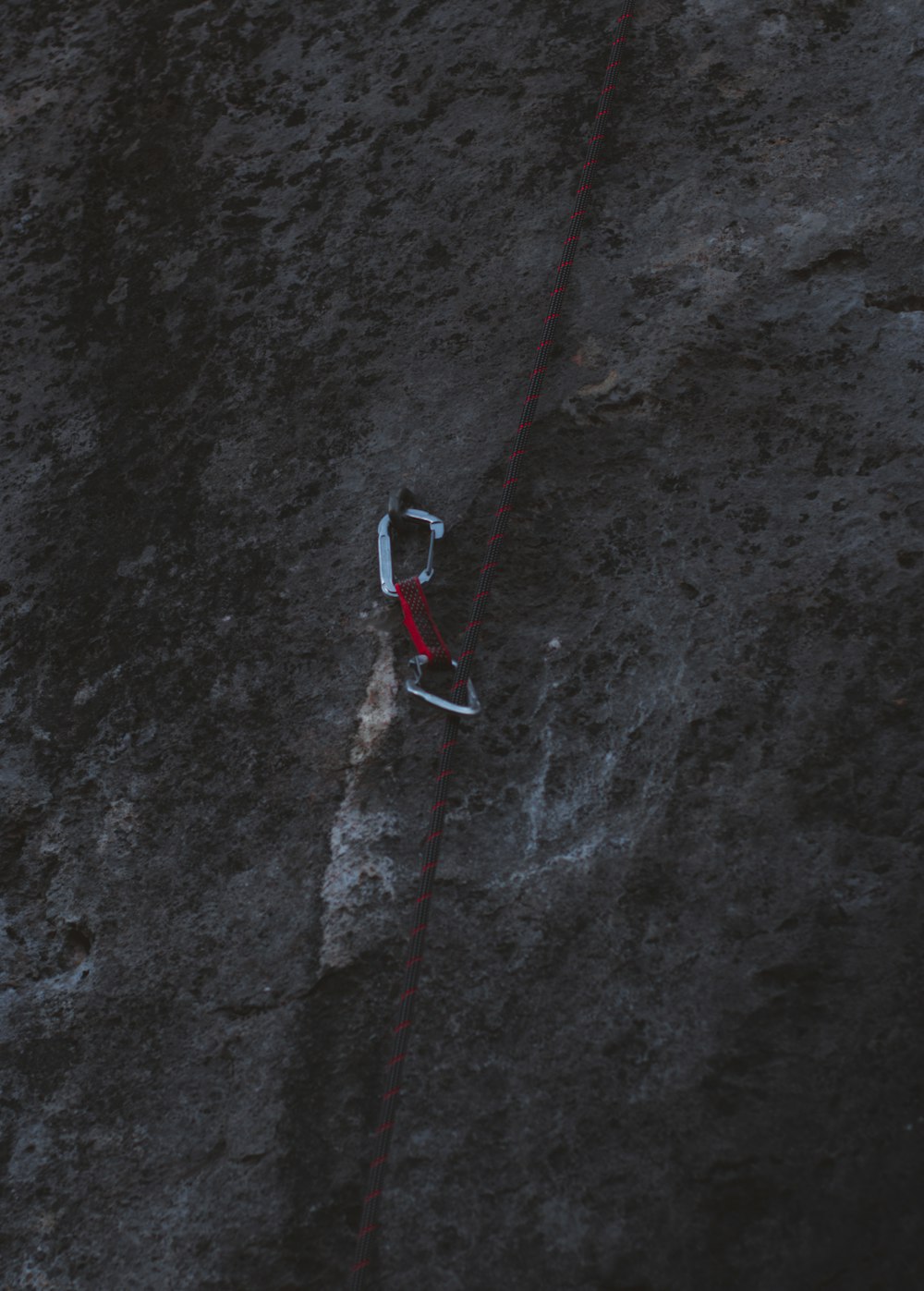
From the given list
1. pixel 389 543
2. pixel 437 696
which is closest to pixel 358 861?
pixel 437 696

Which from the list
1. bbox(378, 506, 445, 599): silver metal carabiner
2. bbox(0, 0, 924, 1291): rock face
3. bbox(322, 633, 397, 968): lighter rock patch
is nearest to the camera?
bbox(0, 0, 924, 1291): rock face

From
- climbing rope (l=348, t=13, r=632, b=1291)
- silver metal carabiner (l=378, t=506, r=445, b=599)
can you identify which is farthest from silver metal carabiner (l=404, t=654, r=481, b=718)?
silver metal carabiner (l=378, t=506, r=445, b=599)

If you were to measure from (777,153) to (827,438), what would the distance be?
578 mm

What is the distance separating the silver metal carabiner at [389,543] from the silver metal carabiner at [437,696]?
13 cm

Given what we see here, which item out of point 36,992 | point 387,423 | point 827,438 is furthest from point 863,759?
point 36,992

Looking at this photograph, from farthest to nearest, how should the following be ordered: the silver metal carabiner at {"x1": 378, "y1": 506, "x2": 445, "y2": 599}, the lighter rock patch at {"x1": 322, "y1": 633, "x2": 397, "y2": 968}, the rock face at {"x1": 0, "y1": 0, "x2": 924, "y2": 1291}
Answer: the silver metal carabiner at {"x1": 378, "y1": 506, "x2": 445, "y2": 599}, the lighter rock patch at {"x1": 322, "y1": 633, "x2": 397, "y2": 968}, the rock face at {"x1": 0, "y1": 0, "x2": 924, "y2": 1291}

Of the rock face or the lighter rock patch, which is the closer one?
the rock face

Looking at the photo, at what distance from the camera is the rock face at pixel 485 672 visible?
1.33 m

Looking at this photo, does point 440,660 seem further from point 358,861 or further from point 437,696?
point 358,861

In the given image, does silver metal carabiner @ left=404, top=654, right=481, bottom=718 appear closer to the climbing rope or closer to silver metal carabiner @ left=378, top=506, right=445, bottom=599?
the climbing rope

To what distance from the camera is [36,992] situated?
161 centimetres

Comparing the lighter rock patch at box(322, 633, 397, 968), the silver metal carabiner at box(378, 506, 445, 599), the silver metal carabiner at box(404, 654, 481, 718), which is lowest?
the lighter rock patch at box(322, 633, 397, 968)

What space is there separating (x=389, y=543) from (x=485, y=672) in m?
0.27

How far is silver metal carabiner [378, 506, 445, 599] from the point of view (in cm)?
170
